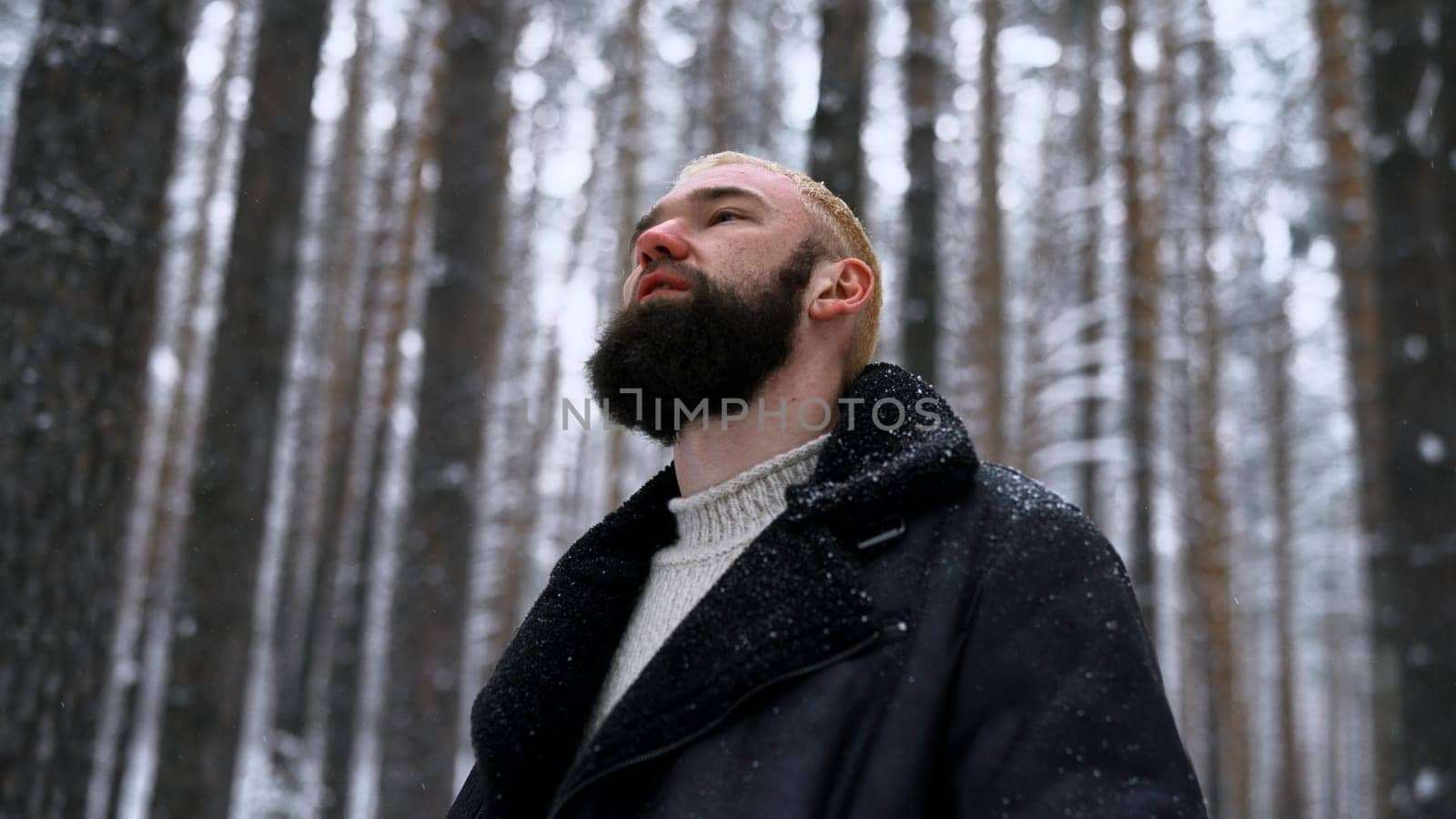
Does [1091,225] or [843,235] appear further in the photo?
[1091,225]

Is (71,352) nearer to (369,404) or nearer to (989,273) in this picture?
(989,273)

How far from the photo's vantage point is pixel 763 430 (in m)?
2.02

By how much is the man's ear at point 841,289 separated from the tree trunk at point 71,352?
2.84m

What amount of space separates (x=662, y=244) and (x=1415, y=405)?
16.2 ft

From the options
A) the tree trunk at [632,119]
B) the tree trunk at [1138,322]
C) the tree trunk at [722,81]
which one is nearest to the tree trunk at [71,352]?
the tree trunk at [1138,322]

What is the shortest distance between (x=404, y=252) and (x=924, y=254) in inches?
374

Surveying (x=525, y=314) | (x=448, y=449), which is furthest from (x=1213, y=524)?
(x=525, y=314)

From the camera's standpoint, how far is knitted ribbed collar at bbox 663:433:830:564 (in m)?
1.94

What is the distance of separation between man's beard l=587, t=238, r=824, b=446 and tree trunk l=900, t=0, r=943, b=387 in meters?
5.44

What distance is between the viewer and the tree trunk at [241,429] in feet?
19.8

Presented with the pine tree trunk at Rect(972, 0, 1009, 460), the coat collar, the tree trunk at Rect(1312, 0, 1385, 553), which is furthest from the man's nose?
the tree trunk at Rect(1312, 0, 1385, 553)

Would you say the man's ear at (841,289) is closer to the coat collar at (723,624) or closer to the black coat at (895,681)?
the coat collar at (723,624)

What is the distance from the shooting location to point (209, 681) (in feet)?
20.1

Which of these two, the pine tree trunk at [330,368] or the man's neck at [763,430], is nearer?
the man's neck at [763,430]
